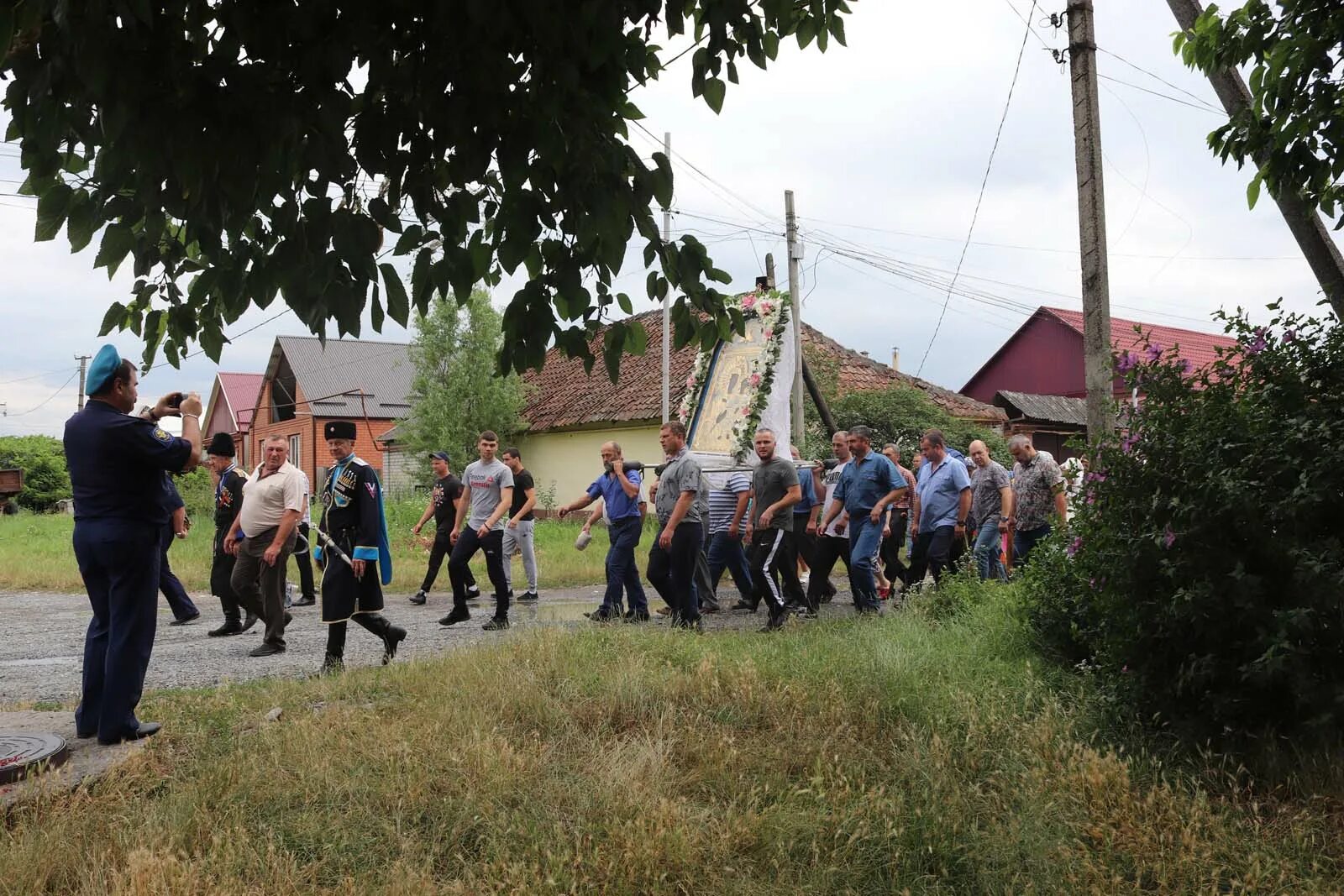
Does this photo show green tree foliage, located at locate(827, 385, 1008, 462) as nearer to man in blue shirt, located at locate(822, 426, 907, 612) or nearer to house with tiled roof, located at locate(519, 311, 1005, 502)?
house with tiled roof, located at locate(519, 311, 1005, 502)

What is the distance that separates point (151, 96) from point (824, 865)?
341 centimetres

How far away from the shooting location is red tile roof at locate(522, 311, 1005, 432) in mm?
29250

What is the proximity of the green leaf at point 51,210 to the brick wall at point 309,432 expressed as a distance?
39.5m

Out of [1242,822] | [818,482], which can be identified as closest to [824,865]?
[1242,822]

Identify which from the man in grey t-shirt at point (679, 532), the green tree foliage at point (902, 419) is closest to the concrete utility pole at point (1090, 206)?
the man in grey t-shirt at point (679, 532)

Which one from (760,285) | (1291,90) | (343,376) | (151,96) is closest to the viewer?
(151,96)

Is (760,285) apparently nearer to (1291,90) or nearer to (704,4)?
(1291,90)

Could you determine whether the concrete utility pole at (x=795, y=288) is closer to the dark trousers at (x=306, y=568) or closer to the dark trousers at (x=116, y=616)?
the dark trousers at (x=306, y=568)

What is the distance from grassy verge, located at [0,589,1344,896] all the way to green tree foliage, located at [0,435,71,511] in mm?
46669

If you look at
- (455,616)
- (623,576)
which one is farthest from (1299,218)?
(455,616)

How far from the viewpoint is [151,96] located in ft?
10.2

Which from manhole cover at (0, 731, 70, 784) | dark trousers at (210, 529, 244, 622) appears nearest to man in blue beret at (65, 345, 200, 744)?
manhole cover at (0, 731, 70, 784)

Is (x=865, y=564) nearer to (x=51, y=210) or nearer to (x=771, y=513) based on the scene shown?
(x=771, y=513)

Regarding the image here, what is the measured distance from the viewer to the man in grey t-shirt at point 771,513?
1029cm
